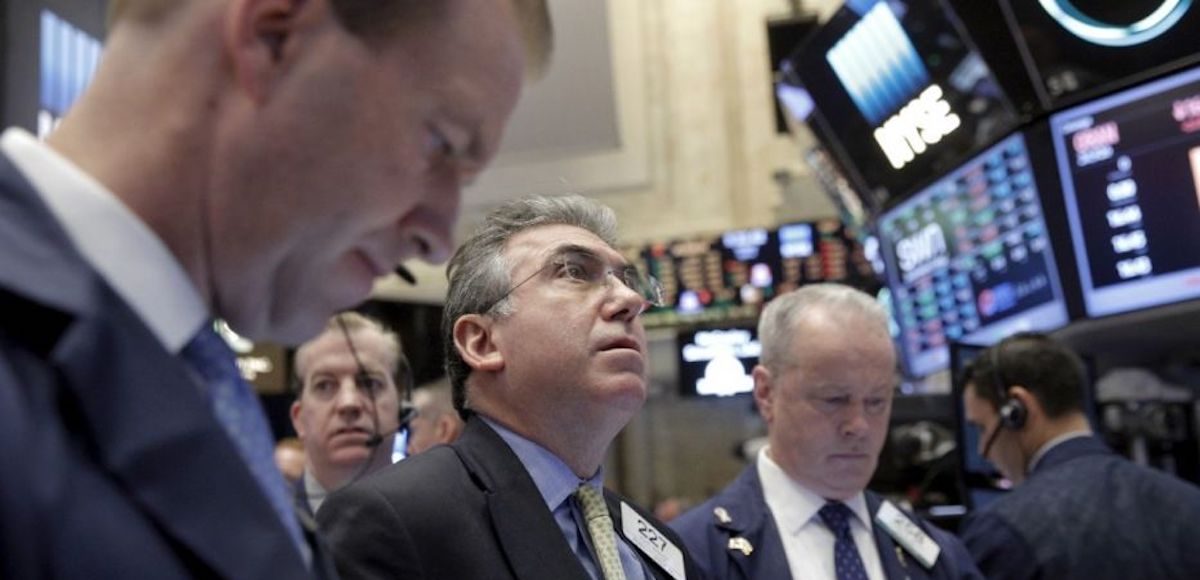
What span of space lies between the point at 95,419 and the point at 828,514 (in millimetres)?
2146

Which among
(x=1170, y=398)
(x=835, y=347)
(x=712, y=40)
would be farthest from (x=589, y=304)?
(x=712, y=40)

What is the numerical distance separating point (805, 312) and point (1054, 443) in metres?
0.94

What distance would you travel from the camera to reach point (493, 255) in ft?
7.04

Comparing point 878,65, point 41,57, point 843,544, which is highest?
point 41,57

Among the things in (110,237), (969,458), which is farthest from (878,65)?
(110,237)

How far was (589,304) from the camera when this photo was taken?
2.02 meters

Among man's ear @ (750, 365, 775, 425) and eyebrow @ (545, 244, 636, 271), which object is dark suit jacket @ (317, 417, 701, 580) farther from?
man's ear @ (750, 365, 775, 425)

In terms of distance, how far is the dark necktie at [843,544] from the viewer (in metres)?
2.58

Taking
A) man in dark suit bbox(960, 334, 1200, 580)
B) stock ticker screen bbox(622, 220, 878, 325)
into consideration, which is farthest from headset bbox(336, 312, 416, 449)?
stock ticker screen bbox(622, 220, 878, 325)

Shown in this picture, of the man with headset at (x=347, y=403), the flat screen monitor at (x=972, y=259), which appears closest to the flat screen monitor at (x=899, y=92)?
the flat screen monitor at (x=972, y=259)

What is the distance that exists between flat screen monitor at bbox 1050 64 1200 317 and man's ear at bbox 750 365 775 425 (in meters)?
1.42

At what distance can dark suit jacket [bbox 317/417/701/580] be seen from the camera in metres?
1.63

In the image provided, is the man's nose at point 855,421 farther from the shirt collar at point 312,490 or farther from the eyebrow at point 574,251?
the shirt collar at point 312,490

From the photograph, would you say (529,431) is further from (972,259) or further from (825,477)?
(972,259)
